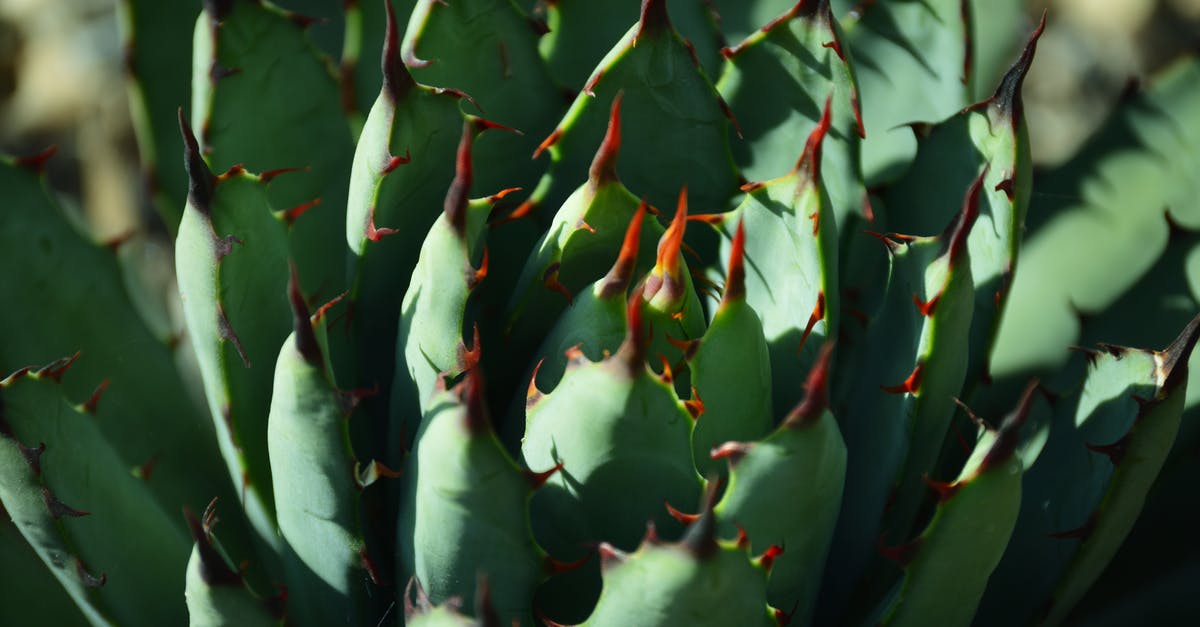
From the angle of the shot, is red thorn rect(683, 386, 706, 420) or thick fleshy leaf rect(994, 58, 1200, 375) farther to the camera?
thick fleshy leaf rect(994, 58, 1200, 375)

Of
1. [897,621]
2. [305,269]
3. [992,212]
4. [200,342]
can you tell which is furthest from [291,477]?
[992,212]

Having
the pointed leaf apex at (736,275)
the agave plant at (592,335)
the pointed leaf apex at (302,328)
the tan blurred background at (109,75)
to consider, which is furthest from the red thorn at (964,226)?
the tan blurred background at (109,75)

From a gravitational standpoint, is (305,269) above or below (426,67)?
below

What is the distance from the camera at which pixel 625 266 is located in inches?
26.4

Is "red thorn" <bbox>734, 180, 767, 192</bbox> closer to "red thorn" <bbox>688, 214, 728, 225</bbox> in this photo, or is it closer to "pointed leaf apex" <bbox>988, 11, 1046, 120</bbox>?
"red thorn" <bbox>688, 214, 728, 225</bbox>

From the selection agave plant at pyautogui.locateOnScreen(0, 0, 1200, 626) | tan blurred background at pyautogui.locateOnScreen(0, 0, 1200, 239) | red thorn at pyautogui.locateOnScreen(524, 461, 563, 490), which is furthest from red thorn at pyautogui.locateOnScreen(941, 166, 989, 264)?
tan blurred background at pyautogui.locateOnScreen(0, 0, 1200, 239)

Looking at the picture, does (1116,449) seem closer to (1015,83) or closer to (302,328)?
(1015,83)

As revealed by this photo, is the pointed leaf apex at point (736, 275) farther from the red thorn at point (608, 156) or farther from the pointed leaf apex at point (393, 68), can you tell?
the pointed leaf apex at point (393, 68)

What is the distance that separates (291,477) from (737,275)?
0.92ft

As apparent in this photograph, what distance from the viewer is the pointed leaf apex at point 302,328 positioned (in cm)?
61

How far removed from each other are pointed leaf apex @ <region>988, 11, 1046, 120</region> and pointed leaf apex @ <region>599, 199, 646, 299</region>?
259 millimetres

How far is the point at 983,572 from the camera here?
70cm

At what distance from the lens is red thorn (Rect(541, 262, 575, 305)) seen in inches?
29.3

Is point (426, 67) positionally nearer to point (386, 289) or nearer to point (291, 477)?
point (386, 289)
